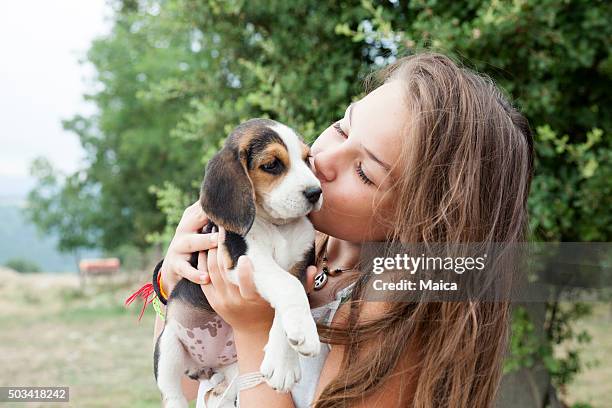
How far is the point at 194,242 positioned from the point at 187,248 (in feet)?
0.16

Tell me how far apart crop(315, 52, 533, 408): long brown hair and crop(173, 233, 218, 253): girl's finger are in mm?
434

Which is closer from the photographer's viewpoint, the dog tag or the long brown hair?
the long brown hair

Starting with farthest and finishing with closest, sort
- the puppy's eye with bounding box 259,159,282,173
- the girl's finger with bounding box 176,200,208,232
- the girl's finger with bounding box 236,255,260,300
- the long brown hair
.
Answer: the girl's finger with bounding box 176,200,208,232 < the long brown hair < the puppy's eye with bounding box 259,159,282,173 < the girl's finger with bounding box 236,255,260,300

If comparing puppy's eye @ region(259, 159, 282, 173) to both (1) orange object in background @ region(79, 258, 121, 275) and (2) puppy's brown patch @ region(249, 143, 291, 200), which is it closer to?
(2) puppy's brown patch @ region(249, 143, 291, 200)

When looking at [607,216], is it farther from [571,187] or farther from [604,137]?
[604,137]

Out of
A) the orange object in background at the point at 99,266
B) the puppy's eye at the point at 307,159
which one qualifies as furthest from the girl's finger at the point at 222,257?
the orange object in background at the point at 99,266

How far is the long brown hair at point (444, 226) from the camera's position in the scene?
1962mm

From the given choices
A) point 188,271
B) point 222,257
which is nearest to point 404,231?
point 222,257

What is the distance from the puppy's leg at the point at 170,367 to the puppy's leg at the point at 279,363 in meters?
0.54

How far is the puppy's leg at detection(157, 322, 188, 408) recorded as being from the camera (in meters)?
2.11

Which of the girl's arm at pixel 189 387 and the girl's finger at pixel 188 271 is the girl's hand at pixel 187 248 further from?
the girl's arm at pixel 189 387

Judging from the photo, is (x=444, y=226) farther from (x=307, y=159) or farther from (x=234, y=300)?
(x=234, y=300)

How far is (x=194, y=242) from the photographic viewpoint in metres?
2.06

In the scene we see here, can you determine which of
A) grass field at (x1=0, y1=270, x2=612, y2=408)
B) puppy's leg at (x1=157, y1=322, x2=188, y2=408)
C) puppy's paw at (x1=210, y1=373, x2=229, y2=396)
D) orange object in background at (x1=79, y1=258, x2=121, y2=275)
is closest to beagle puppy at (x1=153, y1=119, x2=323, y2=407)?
puppy's paw at (x1=210, y1=373, x2=229, y2=396)
